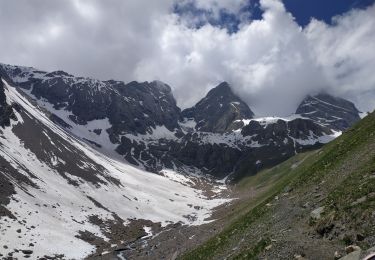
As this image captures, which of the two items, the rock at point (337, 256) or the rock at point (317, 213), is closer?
the rock at point (337, 256)

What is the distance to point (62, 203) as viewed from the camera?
401ft

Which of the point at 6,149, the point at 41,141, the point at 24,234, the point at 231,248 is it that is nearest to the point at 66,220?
the point at 24,234

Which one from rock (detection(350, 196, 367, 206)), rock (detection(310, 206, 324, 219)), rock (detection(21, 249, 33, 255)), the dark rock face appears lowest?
rock (detection(350, 196, 367, 206))

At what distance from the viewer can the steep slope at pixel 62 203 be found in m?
89.4

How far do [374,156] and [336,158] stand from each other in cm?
957

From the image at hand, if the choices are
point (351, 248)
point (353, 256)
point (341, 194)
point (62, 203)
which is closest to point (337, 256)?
point (351, 248)

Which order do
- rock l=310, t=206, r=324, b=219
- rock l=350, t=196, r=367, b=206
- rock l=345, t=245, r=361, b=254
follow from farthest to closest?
rock l=310, t=206, r=324, b=219, rock l=350, t=196, r=367, b=206, rock l=345, t=245, r=361, b=254

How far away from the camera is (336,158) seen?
4209 cm

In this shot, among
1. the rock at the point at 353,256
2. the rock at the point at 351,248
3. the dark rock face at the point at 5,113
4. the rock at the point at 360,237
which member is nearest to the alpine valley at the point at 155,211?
the rock at the point at 360,237

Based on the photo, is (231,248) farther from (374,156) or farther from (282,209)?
(374,156)

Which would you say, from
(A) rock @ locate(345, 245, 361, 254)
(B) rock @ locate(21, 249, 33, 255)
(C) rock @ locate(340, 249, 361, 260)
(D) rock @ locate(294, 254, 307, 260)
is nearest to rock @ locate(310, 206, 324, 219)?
(D) rock @ locate(294, 254, 307, 260)

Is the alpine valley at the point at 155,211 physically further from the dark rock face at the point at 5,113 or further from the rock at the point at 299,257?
the dark rock face at the point at 5,113

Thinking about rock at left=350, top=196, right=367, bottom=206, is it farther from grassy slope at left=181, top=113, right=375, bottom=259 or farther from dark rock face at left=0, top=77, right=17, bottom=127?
dark rock face at left=0, top=77, right=17, bottom=127

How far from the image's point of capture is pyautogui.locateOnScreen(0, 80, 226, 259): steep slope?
89438 mm
